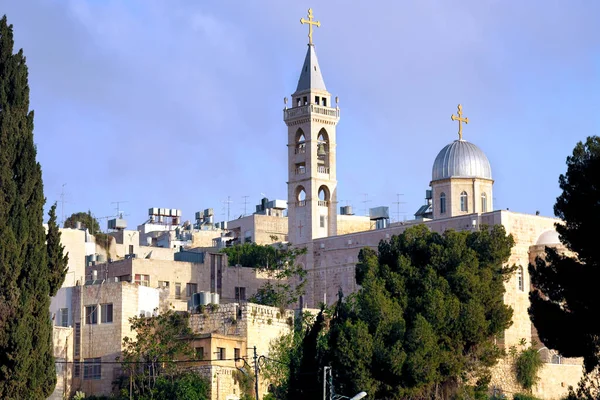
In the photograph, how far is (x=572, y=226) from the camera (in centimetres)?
4312

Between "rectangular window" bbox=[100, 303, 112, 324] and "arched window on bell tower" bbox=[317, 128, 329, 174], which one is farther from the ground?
"arched window on bell tower" bbox=[317, 128, 329, 174]

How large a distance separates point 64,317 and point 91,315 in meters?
1.93

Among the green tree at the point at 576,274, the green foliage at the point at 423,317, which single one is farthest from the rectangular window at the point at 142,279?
the green tree at the point at 576,274

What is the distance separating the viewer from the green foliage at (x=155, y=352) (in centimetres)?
5588

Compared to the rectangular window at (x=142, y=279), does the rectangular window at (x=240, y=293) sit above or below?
below

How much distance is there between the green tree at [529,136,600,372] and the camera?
4131cm

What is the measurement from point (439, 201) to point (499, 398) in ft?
69.9

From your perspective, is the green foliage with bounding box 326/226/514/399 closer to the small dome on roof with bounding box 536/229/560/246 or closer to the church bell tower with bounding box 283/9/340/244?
the small dome on roof with bounding box 536/229/560/246

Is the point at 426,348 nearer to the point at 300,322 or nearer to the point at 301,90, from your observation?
the point at 300,322

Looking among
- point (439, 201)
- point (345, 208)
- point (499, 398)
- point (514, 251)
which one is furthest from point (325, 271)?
point (345, 208)

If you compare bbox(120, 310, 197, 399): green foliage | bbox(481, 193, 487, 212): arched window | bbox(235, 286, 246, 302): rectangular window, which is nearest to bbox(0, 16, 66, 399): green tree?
bbox(120, 310, 197, 399): green foliage

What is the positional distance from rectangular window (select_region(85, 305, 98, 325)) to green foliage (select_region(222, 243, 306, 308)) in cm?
1034

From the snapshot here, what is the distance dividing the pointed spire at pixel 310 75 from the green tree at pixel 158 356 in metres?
29.1

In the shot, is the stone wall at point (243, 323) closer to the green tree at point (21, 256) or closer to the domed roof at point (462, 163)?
the green tree at point (21, 256)
